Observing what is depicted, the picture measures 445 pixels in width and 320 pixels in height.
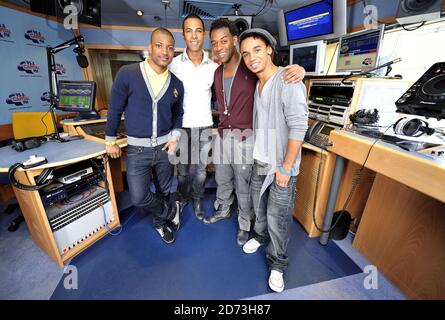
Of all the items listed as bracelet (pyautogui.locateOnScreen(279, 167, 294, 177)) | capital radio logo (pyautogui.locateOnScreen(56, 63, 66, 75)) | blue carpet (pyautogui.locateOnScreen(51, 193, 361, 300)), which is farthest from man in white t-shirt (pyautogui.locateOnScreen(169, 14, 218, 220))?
capital radio logo (pyautogui.locateOnScreen(56, 63, 66, 75))

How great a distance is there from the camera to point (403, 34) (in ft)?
5.20

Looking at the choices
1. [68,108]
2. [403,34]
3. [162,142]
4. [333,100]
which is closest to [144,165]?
[162,142]

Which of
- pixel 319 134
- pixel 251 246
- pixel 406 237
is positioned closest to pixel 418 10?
pixel 319 134

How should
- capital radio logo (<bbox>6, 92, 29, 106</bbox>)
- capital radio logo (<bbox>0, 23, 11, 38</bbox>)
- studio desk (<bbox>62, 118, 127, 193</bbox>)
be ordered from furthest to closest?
1. capital radio logo (<bbox>6, 92, 29, 106</bbox>)
2. capital radio logo (<bbox>0, 23, 11, 38</bbox>)
3. studio desk (<bbox>62, 118, 127, 193</bbox>)

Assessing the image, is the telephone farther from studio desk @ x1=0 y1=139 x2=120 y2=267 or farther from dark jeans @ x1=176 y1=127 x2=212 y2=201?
studio desk @ x1=0 y1=139 x2=120 y2=267

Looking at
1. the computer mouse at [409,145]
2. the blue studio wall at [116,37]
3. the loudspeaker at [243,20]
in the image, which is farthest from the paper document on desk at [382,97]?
the blue studio wall at [116,37]

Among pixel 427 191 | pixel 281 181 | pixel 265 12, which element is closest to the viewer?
pixel 427 191

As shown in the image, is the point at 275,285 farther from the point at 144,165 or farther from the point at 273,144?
the point at 144,165

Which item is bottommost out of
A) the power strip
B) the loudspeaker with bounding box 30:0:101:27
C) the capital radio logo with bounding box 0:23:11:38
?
the power strip

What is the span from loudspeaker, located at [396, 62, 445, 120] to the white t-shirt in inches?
48.5

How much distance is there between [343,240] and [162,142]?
172 cm

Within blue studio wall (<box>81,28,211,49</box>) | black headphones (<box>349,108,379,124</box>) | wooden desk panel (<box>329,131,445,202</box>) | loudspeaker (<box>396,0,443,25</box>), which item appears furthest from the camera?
blue studio wall (<box>81,28,211,49</box>)

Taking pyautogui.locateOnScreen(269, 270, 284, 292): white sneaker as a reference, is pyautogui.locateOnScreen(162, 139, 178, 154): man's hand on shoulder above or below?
above

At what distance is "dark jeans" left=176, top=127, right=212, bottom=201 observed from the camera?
67.4 inches
